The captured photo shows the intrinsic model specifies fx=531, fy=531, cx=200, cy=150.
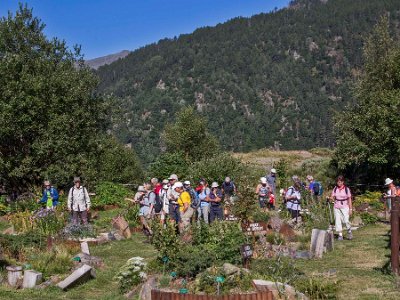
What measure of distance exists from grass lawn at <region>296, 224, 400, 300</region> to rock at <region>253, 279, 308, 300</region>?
2.89 ft

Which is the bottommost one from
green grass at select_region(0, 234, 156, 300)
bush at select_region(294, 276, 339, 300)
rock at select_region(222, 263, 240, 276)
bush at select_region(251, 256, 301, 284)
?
green grass at select_region(0, 234, 156, 300)

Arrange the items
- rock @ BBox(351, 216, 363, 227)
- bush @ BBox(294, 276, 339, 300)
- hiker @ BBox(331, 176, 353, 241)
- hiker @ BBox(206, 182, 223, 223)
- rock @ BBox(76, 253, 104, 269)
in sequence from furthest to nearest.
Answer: rock @ BBox(351, 216, 363, 227)
hiker @ BBox(206, 182, 223, 223)
hiker @ BBox(331, 176, 353, 241)
rock @ BBox(76, 253, 104, 269)
bush @ BBox(294, 276, 339, 300)

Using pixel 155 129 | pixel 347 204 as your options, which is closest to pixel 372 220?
pixel 347 204

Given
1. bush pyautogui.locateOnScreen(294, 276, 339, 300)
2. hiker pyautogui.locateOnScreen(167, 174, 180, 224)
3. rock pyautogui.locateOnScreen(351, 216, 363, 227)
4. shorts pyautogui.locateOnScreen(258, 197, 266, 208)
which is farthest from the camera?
shorts pyautogui.locateOnScreen(258, 197, 266, 208)

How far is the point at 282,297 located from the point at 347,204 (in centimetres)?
692

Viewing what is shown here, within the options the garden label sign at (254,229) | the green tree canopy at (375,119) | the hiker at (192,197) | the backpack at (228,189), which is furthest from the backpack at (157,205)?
the green tree canopy at (375,119)

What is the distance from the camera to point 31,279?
10.2 meters

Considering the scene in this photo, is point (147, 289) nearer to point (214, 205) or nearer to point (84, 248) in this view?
point (84, 248)

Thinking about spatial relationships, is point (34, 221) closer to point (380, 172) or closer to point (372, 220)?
point (372, 220)

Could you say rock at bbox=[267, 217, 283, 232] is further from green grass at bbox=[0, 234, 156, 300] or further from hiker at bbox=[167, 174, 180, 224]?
green grass at bbox=[0, 234, 156, 300]

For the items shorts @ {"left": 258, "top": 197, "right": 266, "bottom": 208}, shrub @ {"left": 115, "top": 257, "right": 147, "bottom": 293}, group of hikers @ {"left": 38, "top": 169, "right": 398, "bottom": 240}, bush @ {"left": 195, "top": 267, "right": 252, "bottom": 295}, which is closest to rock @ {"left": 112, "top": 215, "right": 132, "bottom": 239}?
group of hikers @ {"left": 38, "top": 169, "right": 398, "bottom": 240}

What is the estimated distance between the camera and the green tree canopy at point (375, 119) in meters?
26.5

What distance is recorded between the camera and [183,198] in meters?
14.8

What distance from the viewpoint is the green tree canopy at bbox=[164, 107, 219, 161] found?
166 ft
